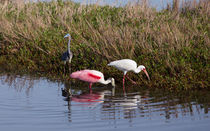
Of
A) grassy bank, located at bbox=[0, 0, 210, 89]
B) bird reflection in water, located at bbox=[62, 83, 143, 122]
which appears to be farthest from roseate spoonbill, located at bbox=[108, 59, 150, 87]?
bird reflection in water, located at bbox=[62, 83, 143, 122]

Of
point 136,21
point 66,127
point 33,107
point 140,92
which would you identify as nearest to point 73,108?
point 33,107

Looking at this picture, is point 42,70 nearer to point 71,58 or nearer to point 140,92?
point 71,58

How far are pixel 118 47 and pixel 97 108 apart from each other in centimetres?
418

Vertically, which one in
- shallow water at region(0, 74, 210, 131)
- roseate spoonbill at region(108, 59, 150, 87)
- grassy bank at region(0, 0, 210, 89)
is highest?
grassy bank at region(0, 0, 210, 89)

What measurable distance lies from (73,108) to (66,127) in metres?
1.43

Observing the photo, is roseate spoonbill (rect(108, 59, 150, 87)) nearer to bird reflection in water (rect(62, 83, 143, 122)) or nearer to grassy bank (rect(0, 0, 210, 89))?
grassy bank (rect(0, 0, 210, 89))

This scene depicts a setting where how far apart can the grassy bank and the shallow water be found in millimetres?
732

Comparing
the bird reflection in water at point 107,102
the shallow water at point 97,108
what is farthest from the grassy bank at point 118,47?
the bird reflection in water at point 107,102

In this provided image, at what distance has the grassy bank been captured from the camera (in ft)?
36.9

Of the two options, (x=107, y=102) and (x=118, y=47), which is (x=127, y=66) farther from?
(x=107, y=102)

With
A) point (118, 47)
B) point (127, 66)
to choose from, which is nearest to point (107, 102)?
point (127, 66)

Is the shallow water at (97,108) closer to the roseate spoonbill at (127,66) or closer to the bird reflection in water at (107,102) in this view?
the bird reflection in water at (107,102)

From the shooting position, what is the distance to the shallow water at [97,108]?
A: 740 centimetres

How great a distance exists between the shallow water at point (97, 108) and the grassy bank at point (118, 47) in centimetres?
73
